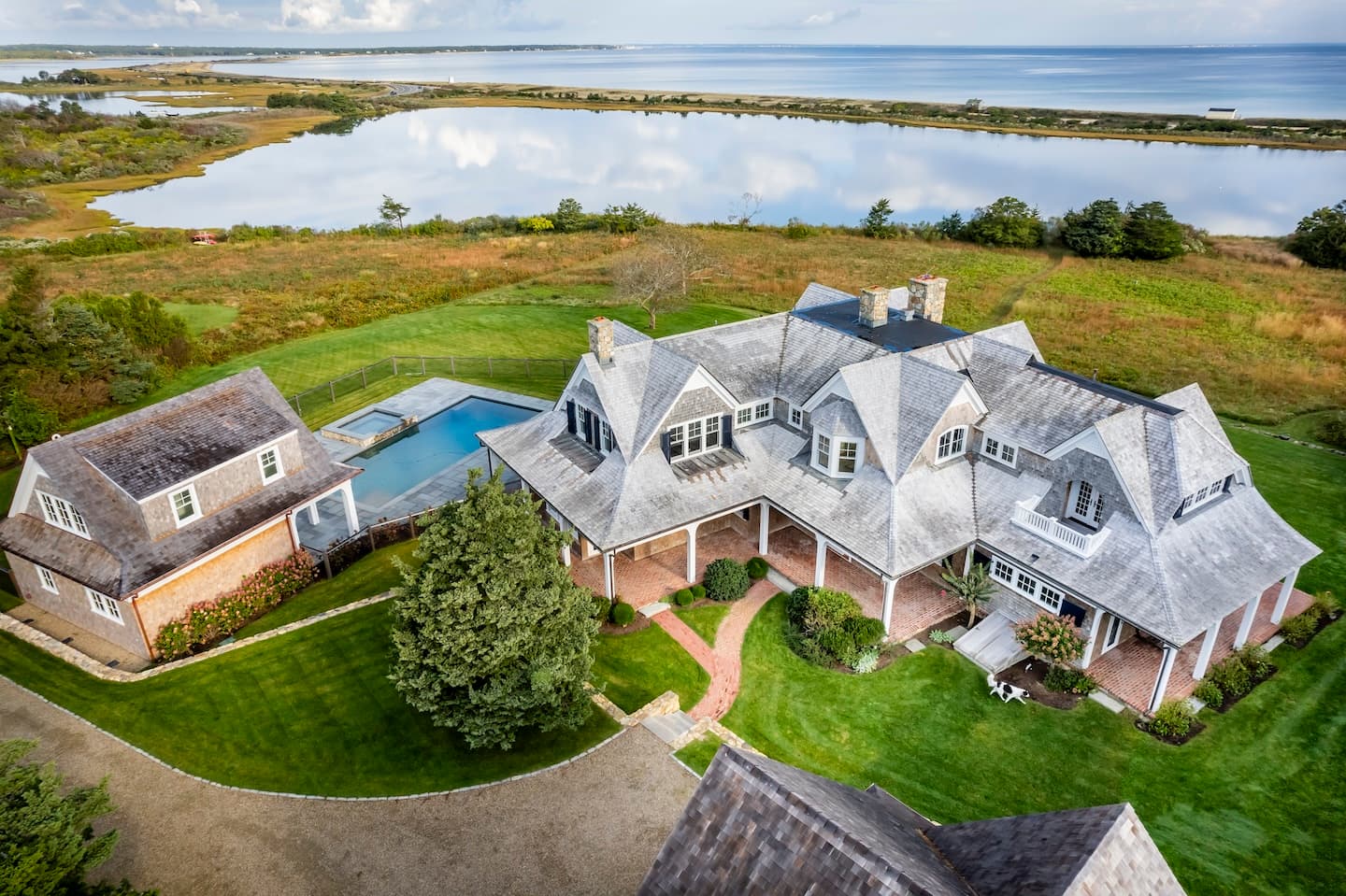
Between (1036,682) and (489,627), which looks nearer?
(489,627)

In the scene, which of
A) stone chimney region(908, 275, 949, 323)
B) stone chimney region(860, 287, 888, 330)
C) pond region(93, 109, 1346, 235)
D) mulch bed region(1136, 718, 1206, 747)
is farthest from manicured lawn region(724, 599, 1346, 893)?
pond region(93, 109, 1346, 235)

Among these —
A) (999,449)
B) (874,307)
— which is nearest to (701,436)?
(874,307)

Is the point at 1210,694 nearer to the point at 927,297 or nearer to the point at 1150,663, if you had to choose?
the point at 1150,663

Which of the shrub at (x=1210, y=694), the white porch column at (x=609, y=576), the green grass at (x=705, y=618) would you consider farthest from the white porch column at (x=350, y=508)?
the shrub at (x=1210, y=694)

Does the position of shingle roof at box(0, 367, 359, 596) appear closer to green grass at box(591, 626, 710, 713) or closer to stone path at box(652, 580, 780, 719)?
green grass at box(591, 626, 710, 713)

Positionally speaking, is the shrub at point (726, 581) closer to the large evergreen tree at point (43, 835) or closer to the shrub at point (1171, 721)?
the shrub at point (1171, 721)

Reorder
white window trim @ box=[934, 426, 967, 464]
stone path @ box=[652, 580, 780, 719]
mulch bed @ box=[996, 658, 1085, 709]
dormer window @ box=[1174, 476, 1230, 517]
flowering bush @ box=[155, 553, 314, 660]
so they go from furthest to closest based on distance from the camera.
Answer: white window trim @ box=[934, 426, 967, 464] < flowering bush @ box=[155, 553, 314, 660] < dormer window @ box=[1174, 476, 1230, 517] < stone path @ box=[652, 580, 780, 719] < mulch bed @ box=[996, 658, 1085, 709]
